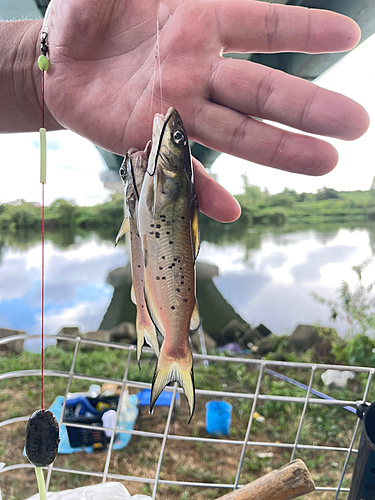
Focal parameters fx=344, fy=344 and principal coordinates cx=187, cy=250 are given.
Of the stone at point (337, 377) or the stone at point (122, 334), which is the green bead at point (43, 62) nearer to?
the stone at point (337, 377)

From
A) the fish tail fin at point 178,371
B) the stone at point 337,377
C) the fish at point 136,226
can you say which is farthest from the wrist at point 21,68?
the stone at point 337,377

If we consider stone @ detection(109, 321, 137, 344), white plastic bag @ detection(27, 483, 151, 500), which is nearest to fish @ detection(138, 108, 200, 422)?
white plastic bag @ detection(27, 483, 151, 500)

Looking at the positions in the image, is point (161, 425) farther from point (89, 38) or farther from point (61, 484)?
point (89, 38)

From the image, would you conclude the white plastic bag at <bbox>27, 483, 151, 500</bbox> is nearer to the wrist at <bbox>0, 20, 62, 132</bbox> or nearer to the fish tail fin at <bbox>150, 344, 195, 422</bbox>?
the fish tail fin at <bbox>150, 344, 195, 422</bbox>

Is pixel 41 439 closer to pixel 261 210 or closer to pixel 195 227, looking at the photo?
pixel 195 227

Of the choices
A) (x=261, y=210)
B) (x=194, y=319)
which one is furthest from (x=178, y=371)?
(x=261, y=210)

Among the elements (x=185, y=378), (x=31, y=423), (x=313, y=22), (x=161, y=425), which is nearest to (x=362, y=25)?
(x=313, y=22)
